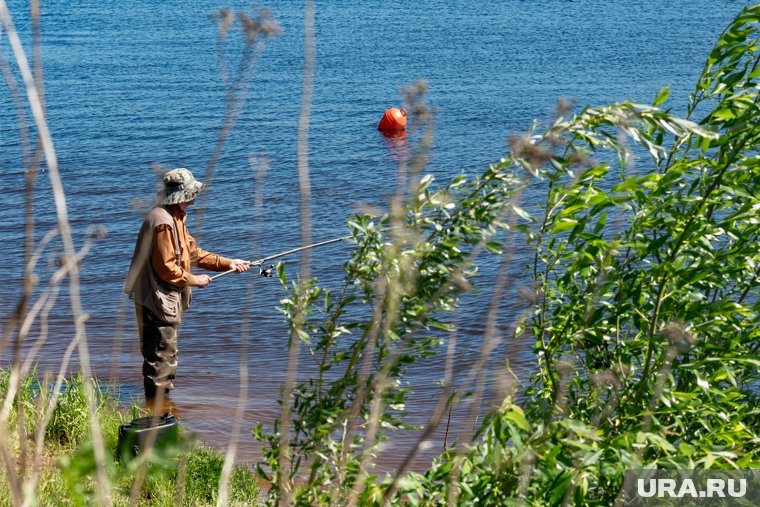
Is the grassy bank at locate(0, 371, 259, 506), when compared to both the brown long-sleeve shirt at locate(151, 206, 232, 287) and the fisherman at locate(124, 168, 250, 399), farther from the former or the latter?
the brown long-sleeve shirt at locate(151, 206, 232, 287)

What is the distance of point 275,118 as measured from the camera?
2058 cm

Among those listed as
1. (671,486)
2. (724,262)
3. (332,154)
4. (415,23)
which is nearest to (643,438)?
(671,486)

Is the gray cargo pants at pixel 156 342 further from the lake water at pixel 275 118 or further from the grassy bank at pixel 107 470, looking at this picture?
the lake water at pixel 275 118

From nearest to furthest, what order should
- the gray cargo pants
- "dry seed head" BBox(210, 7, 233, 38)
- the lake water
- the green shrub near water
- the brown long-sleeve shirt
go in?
1. "dry seed head" BBox(210, 7, 233, 38)
2. the green shrub near water
3. the brown long-sleeve shirt
4. the gray cargo pants
5. the lake water

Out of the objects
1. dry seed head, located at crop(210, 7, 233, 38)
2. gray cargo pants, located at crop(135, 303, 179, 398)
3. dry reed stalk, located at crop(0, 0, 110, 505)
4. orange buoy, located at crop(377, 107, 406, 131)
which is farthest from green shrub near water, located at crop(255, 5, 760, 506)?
orange buoy, located at crop(377, 107, 406, 131)

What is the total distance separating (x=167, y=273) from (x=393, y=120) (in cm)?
1236

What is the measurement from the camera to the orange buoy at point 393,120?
63.0ft

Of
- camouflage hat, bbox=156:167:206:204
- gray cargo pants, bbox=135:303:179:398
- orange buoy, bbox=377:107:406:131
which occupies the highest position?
orange buoy, bbox=377:107:406:131

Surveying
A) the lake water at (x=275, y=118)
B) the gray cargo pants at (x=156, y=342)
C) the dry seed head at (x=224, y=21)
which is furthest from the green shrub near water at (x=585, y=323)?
the gray cargo pants at (x=156, y=342)

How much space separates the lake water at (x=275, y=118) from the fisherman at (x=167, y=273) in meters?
0.51

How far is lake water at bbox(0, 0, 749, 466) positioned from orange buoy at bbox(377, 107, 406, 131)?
0.25m

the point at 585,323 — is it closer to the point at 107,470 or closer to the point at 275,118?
the point at 107,470

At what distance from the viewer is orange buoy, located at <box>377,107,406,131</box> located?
756 inches

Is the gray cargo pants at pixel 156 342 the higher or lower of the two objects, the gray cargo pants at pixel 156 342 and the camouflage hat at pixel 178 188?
the lower
